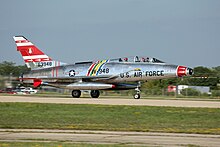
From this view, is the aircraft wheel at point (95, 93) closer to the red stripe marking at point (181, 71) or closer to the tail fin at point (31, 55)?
the tail fin at point (31, 55)

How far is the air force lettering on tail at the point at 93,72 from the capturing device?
3941cm

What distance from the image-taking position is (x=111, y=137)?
1744 centimetres

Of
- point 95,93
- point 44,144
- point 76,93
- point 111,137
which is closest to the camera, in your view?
point 44,144

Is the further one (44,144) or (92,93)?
(92,93)

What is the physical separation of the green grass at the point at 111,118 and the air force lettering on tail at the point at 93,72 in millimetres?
10333

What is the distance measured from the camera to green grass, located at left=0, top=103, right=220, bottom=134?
2067cm

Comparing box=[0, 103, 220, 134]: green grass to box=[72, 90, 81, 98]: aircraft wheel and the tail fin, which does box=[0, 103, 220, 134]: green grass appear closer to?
box=[72, 90, 81, 98]: aircraft wheel

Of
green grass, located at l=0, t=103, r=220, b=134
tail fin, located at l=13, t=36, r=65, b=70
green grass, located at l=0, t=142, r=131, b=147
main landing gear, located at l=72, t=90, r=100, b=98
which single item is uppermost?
tail fin, located at l=13, t=36, r=65, b=70

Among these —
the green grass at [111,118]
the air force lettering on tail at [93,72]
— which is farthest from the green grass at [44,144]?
the air force lettering on tail at [93,72]

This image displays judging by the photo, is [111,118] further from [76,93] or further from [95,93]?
[76,93]

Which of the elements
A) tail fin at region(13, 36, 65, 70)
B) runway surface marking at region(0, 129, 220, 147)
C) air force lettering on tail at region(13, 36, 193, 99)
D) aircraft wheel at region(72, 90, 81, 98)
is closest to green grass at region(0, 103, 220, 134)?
runway surface marking at region(0, 129, 220, 147)

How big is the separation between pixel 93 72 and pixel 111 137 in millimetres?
24201

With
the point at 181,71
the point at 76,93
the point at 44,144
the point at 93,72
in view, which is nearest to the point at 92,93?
the point at 76,93

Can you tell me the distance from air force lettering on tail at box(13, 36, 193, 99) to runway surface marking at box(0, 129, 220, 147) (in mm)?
20636
